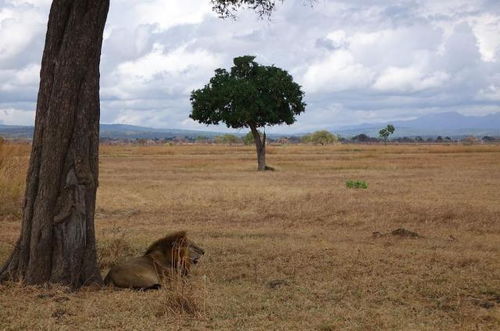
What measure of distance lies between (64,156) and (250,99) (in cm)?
3058

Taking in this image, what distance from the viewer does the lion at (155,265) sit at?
8.00 metres

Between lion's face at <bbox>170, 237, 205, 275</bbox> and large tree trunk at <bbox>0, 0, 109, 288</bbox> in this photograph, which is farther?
lion's face at <bbox>170, 237, 205, 275</bbox>

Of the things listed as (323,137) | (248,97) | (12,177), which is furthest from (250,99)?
(323,137)

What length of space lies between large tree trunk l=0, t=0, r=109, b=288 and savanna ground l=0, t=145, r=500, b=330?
0.45 meters

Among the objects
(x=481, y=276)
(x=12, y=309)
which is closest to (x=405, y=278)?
(x=481, y=276)

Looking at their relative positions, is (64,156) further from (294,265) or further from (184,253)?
(294,265)

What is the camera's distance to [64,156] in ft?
25.7

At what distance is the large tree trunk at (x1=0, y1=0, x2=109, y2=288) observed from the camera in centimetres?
778

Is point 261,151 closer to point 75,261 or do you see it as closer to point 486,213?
point 486,213

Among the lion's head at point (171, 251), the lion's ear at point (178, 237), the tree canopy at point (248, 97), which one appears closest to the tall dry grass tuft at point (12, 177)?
the lion's head at point (171, 251)

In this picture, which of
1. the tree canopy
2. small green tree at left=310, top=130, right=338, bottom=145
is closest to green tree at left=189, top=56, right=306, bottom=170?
the tree canopy

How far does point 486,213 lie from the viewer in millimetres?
15734

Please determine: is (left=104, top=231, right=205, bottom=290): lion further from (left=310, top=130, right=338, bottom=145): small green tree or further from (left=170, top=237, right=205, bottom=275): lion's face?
(left=310, top=130, right=338, bottom=145): small green tree

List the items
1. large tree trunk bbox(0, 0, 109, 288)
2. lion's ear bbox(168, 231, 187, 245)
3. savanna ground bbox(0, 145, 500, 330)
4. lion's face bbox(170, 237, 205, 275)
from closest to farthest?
savanna ground bbox(0, 145, 500, 330) → large tree trunk bbox(0, 0, 109, 288) → lion's face bbox(170, 237, 205, 275) → lion's ear bbox(168, 231, 187, 245)
